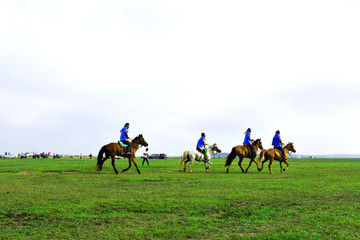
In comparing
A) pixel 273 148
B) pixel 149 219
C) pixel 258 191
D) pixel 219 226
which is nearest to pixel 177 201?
pixel 149 219

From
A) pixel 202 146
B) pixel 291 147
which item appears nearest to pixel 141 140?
pixel 202 146

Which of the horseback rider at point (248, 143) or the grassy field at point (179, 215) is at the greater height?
the horseback rider at point (248, 143)

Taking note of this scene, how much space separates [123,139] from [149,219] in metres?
14.8

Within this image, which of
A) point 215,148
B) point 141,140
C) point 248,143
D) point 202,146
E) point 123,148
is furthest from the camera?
point 215,148

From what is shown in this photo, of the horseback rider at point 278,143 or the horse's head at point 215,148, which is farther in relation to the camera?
the horse's head at point 215,148

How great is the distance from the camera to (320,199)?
10.9 metres

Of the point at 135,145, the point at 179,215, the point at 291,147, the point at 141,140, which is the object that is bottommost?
the point at 179,215

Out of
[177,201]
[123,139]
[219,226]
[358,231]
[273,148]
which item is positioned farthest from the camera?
[273,148]

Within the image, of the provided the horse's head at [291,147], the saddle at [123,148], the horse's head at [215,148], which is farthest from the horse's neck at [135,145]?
the horse's head at [291,147]

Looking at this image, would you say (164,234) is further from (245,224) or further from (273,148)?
(273,148)

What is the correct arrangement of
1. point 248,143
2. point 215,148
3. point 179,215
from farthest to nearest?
point 215,148
point 248,143
point 179,215

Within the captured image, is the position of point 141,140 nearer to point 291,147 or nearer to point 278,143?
point 278,143

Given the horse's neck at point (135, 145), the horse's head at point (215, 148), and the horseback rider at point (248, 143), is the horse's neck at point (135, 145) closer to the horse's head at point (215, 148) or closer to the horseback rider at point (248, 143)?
the horse's head at point (215, 148)

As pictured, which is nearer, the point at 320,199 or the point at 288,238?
the point at 288,238
